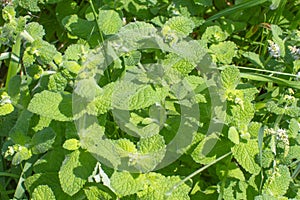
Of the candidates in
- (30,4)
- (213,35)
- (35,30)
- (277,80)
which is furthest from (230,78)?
(30,4)

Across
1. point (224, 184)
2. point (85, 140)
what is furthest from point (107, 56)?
point (224, 184)

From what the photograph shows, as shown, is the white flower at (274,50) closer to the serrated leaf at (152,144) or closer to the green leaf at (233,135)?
the green leaf at (233,135)

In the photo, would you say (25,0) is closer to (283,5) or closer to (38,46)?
(38,46)

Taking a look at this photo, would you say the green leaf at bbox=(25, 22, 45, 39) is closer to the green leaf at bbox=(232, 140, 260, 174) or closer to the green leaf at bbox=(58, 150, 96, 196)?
the green leaf at bbox=(58, 150, 96, 196)

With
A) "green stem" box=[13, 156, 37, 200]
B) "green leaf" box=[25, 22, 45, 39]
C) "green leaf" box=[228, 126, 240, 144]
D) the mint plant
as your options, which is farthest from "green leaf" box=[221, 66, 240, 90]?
"green stem" box=[13, 156, 37, 200]

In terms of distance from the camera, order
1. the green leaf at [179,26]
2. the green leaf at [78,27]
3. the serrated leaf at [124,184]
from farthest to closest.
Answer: the green leaf at [78,27], the green leaf at [179,26], the serrated leaf at [124,184]

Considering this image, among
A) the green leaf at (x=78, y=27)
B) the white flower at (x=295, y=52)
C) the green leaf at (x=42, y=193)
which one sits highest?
the green leaf at (x=78, y=27)

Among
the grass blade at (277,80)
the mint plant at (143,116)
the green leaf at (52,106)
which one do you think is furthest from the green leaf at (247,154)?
the green leaf at (52,106)

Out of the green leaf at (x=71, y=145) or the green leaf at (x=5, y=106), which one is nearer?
the green leaf at (x=71, y=145)
